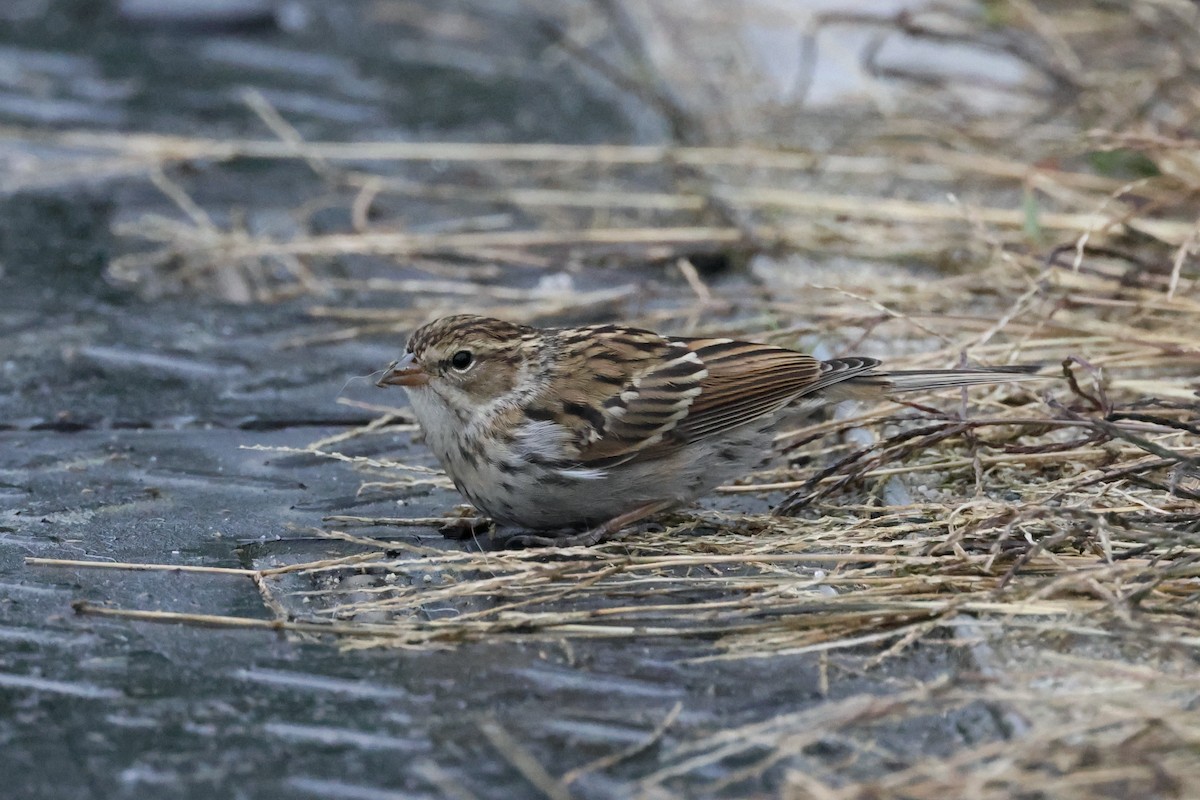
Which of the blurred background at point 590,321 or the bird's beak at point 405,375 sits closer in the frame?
the blurred background at point 590,321

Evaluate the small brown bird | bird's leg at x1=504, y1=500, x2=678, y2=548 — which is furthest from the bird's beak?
bird's leg at x1=504, y1=500, x2=678, y2=548

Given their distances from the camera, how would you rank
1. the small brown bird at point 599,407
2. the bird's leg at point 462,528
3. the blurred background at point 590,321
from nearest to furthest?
the blurred background at point 590,321
the small brown bird at point 599,407
the bird's leg at point 462,528

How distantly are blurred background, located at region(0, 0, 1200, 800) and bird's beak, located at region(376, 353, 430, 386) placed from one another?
38cm

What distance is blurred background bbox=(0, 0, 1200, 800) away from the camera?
2.98m

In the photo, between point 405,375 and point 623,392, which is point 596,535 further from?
point 405,375

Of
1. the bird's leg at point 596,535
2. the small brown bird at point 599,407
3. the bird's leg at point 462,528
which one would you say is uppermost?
the small brown bird at point 599,407

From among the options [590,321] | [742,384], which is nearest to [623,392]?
[742,384]

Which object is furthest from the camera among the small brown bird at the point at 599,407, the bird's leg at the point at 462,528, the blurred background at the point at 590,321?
the bird's leg at the point at 462,528

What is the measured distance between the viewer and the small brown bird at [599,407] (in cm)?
409

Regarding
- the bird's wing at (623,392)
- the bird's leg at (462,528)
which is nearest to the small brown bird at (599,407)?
the bird's wing at (623,392)

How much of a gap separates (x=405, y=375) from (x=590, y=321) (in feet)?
5.92

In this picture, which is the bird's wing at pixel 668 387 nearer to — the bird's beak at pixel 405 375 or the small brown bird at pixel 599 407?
the small brown bird at pixel 599 407

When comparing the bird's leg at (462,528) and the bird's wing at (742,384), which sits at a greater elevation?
the bird's wing at (742,384)

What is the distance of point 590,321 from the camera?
19.6 feet
